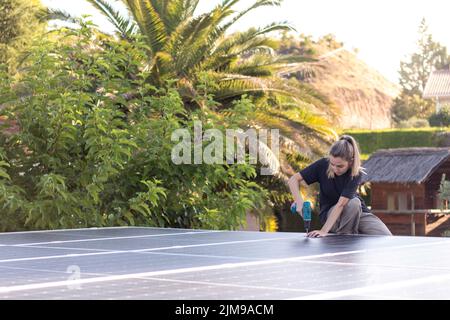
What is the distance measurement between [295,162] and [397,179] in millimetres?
13761

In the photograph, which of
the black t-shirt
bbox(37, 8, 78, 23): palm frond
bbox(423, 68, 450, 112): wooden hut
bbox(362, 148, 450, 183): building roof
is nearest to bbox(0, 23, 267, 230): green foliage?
the black t-shirt

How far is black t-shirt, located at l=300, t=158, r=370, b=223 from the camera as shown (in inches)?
305

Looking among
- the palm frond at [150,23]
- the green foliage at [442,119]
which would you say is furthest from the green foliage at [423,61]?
the palm frond at [150,23]

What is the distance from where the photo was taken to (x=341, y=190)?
800 centimetres

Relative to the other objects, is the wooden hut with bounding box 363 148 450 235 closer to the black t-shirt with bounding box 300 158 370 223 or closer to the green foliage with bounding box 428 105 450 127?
the green foliage with bounding box 428 105 450 127

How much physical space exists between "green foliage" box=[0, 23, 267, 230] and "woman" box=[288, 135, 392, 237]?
253 cm

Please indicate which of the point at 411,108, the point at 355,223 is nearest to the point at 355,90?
the point at 411,108

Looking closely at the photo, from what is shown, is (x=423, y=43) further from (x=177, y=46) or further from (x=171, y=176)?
(x=171, y=176)

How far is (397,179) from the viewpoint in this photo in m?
34.4

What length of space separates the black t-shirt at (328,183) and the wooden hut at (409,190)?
25666 millimetres

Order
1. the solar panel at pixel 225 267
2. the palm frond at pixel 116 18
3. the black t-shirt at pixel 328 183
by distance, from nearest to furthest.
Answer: the solar panel at pixel 225 267 → the black t-shirt at pixel 328 183 → the palm frond at pixel 116 18

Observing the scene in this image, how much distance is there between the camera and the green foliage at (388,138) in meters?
44.5

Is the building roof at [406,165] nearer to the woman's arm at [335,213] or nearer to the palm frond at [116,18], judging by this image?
the palm frond at [116,18]
